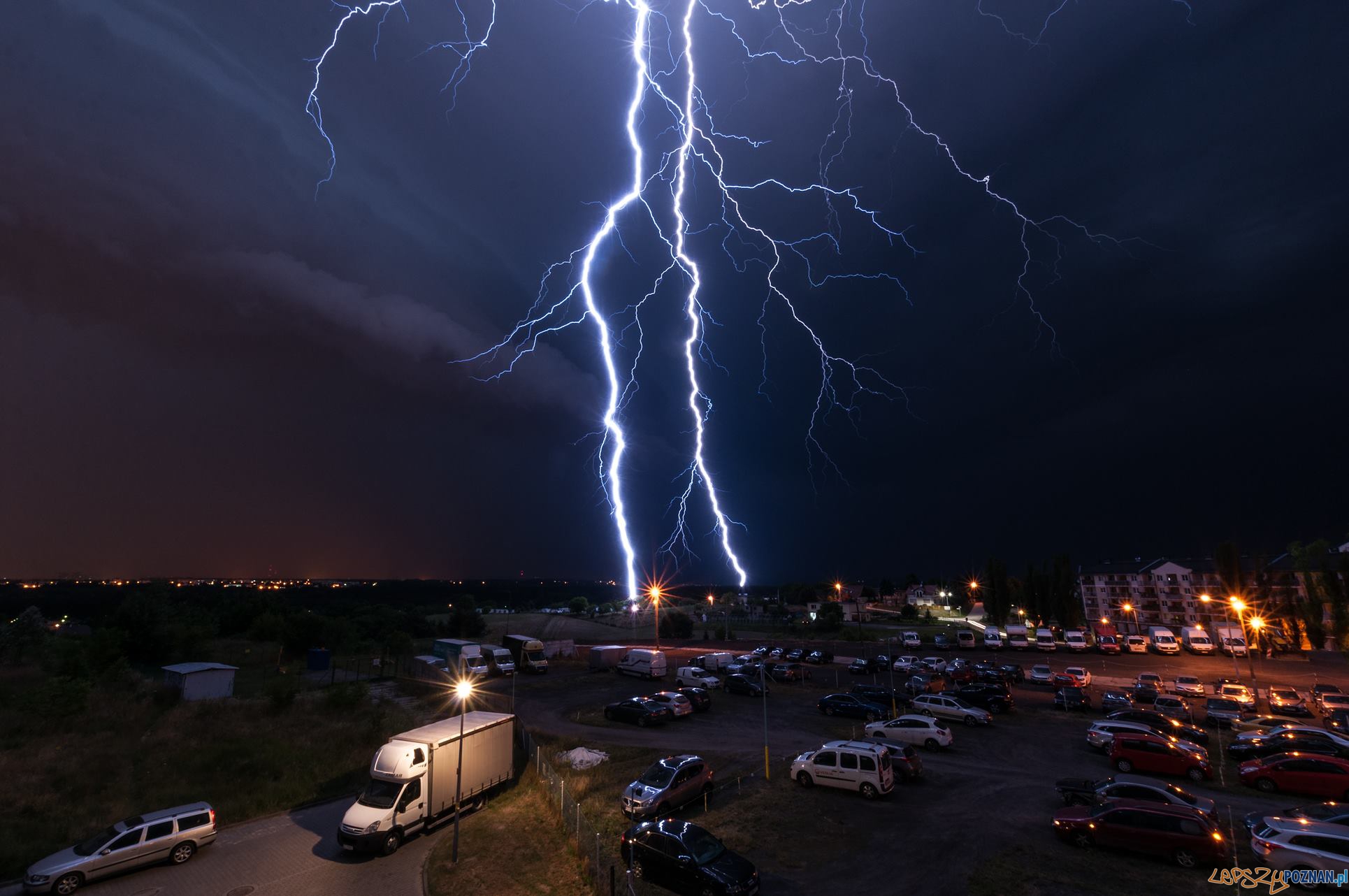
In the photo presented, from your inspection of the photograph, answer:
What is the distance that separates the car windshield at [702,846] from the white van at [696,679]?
21.6m

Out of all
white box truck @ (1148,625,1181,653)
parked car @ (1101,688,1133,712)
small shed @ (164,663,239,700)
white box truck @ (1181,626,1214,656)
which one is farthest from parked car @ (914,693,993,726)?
small shed @ (164,663,239,700)

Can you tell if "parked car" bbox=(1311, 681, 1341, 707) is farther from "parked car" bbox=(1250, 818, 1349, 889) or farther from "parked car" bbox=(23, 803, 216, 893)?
"parked car" bbox=(23, 803, 216, 893)

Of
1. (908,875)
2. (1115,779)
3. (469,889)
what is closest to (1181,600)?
(1115,779)

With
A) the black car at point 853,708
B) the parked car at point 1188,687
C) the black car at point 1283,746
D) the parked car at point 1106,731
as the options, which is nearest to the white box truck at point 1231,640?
the parked car at point 1188,687

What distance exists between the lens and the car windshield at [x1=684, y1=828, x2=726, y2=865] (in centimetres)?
1099

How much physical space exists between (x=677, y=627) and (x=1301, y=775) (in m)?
54.4

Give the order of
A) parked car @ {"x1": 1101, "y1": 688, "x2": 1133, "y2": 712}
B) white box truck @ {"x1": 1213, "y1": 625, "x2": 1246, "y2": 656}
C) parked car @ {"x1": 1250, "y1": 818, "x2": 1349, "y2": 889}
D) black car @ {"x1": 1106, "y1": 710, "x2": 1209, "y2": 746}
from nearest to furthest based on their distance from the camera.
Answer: parked car @ {"x1": 1250, "y1": 818, "x2": 1349, "y2": 889} → black car @ {"x1": 1106, "y1": 710, "x2": 1209, "y2": 746} → parked car @ {"x1": 1101, "y1": 688, "x2": 1133, "y2": 712} → white box truck @ {"x1": 1213, "y1": 625, "x2": 1246, "y2": 656}

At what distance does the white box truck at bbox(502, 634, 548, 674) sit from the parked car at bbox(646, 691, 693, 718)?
17787mm

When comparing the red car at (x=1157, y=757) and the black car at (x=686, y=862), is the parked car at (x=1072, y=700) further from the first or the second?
the black car at (x=686, y=862)

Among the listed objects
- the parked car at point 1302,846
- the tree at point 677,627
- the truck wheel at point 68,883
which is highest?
the parked car at point 1302,846

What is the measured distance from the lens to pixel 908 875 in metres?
11.7

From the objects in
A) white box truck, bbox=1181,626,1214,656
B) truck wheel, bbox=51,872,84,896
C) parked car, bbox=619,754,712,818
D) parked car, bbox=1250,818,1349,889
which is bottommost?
white box truck, bbox=1181,626,1214,656

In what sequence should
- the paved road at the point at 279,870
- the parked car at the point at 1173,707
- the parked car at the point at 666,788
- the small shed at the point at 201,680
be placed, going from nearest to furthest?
1. the paved road at the point at 279,870
2. the parked car at the point at 666,788
3. the parked car at the point at 1173,707
4. the small shed at the point at 201,680

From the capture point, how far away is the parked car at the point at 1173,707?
25.3 m
